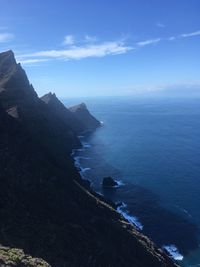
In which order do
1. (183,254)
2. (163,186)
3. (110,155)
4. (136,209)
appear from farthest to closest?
1. (110,155)
2. (163,186)
3. (136,209)
4. (183,254)

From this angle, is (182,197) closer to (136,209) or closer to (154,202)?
(154,202)

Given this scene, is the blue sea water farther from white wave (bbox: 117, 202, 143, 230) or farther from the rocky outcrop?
the rocky outcrop

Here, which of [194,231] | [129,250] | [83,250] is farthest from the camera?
[194,231]

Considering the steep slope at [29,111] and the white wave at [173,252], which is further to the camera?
the steep slope at [29,111]

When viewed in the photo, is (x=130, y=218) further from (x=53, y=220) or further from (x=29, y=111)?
(x=29, y=111)

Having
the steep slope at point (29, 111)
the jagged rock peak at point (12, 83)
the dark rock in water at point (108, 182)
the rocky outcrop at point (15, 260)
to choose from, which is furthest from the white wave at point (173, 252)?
the jagged rock peak at point (12, 83)

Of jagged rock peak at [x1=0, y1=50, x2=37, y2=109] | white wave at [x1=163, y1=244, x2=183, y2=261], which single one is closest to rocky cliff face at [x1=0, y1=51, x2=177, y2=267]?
white wave at [x1=163, y1=244, x2=183, y2=261]

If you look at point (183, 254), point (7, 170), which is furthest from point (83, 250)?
point (183, 254)

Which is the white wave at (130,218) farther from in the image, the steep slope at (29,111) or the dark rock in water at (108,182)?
the steep slope at (29,111)

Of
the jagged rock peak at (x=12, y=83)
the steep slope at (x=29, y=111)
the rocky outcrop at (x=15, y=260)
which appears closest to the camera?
Result: the rocky outcrop at (x=15, y=260)
